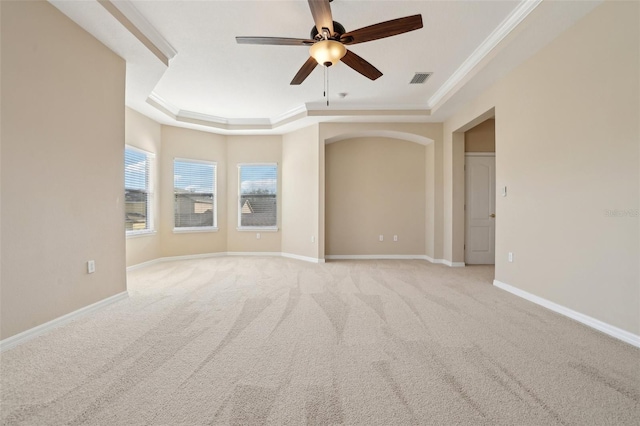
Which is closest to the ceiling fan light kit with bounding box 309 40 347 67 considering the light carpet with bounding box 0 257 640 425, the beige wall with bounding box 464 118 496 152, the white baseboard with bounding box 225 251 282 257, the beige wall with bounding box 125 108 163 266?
the light carpet with bounding box 0 257 640 425

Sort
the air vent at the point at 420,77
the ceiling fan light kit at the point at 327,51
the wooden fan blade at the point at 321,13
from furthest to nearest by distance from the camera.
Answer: the air vent at the point at 420,77 → the ceiling fan light kit at the point at 327,51 → the wooden fan blade at the point at 321,13

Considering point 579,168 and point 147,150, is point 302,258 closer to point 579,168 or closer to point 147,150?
point 147,150

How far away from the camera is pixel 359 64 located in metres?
2.97

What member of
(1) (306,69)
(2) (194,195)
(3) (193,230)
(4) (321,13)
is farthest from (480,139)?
(3) (193,230)

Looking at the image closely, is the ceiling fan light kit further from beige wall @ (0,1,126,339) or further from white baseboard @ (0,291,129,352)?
white baseboard @ (0,291,129,352)

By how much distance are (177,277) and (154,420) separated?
11.3ft

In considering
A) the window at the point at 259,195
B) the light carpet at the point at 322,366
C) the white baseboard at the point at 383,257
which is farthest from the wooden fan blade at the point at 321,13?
the white baseboard at the point at 383,257

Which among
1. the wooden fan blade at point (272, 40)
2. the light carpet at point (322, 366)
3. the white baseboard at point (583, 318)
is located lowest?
the light carpet at point (322, 366)

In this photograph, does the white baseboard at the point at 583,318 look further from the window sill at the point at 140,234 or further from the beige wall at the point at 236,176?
the window sill at the point at 140,234

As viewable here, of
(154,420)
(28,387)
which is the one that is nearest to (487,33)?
(154,420)

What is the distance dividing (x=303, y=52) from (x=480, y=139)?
4056 millimetres

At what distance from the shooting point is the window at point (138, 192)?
5.16m

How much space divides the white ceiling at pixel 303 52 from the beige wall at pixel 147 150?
0.90ft

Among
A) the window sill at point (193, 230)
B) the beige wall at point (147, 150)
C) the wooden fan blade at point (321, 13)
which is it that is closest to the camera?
the wooden fan blade at point (321, 13)
